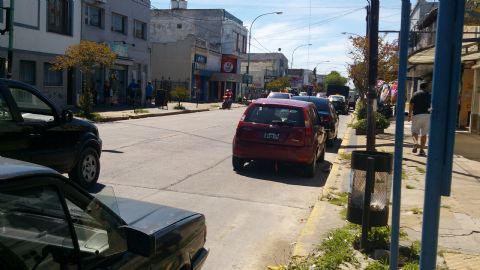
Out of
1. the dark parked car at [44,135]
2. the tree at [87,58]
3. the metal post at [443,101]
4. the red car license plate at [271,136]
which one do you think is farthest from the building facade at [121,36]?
the metal post at [443,101]

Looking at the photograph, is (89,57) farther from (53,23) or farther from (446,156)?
(446,156)

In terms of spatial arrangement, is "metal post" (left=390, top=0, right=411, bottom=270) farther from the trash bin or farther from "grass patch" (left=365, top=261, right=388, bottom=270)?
the trash bin

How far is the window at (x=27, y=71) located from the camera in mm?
25203

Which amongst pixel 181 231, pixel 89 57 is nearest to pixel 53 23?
pixel 89 57

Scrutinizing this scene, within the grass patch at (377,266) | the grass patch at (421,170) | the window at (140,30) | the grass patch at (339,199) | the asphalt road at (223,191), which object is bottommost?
the asphalt road at (223,191)

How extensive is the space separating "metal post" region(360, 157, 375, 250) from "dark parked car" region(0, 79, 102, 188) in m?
4.33

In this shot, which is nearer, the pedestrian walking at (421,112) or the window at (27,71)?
the pedestrian walking at (421,112)

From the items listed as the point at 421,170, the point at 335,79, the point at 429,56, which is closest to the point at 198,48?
the point at 429,56

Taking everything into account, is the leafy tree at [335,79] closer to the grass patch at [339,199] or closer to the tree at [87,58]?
the tree at [87,58]

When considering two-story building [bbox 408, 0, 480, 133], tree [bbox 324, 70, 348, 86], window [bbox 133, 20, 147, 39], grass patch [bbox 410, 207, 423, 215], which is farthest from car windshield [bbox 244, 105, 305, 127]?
tree [bbox 324, 70, 348, 86]

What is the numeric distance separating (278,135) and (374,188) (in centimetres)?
476

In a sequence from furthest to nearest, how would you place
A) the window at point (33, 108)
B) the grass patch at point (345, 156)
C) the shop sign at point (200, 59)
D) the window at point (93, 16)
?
1. the shop sign at point (200, 59)
2. the window at point (93, 16)
3. the grass patch at point (345, 156)
4. the window at point (33, 108)

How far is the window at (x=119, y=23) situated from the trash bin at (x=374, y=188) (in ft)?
102

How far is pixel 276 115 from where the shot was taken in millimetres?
10719
